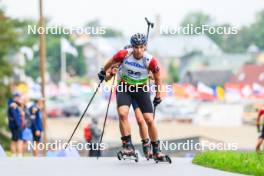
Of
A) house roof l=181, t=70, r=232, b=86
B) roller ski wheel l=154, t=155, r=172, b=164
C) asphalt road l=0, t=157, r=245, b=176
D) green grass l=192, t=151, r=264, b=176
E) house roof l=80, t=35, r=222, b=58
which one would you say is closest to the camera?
green grass l=192, t=151, r=264, b=176

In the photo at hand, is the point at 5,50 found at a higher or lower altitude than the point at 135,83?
higher

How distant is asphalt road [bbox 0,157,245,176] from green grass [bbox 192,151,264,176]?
178 millimetres

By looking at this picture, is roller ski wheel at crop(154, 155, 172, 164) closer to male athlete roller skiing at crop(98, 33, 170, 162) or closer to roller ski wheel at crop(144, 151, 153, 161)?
male athlete roller skiing at crop(98, 33, 170, 162)

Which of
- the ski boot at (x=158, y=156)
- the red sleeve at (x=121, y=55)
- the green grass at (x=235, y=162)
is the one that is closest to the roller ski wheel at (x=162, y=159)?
the ski boot at (x=158, y=156)

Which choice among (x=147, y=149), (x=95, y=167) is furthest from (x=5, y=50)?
(x=95, y=167)

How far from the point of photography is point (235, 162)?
43.8ft

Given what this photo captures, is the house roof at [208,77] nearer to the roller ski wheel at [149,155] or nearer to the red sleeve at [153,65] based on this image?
the roller ski wheel at [149,155]

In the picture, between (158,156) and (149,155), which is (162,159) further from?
(149,155)

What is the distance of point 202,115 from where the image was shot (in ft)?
390

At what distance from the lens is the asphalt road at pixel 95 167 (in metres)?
12.8

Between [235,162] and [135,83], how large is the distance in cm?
184

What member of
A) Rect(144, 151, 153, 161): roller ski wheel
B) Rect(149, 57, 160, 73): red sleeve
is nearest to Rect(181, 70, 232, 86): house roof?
Rect(144, 151, 153, 161): roller ski wheel

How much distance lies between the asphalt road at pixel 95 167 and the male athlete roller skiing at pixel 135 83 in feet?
1.17

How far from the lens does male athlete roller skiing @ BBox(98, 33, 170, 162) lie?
14.0 meters
